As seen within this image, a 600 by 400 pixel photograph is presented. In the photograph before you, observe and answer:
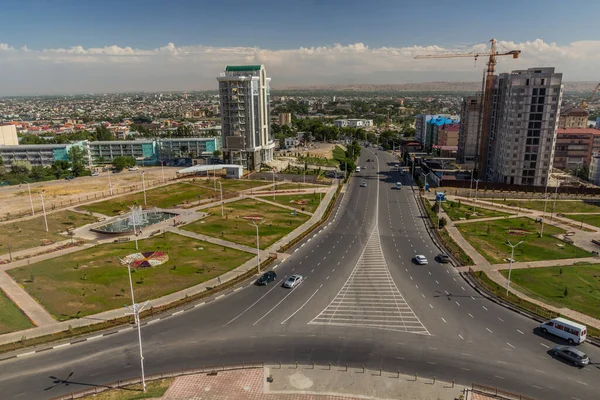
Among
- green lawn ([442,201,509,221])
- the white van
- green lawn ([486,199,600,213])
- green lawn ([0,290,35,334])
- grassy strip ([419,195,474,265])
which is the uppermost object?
the white van

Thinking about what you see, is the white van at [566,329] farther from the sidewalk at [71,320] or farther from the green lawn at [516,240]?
the sidewalk at [71,320]

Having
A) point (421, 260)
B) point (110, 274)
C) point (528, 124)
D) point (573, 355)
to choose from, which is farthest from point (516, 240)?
point (110, 274)

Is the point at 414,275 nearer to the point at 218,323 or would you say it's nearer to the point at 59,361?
the point at 218,323

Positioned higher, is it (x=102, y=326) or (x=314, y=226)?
(x=102, y=326)

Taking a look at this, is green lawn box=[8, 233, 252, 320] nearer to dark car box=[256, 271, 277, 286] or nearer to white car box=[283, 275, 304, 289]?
dark car box=[256, 271, 277, 286]

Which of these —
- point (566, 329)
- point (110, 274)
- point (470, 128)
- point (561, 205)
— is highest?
point (470, 128)

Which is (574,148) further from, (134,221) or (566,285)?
(134,221)

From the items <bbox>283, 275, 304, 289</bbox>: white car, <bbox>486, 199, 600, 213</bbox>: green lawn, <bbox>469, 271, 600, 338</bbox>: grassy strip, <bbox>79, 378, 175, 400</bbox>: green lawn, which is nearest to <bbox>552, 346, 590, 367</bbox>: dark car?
<bbox>469, 271, 600, 338</bbox>: grassy strip
